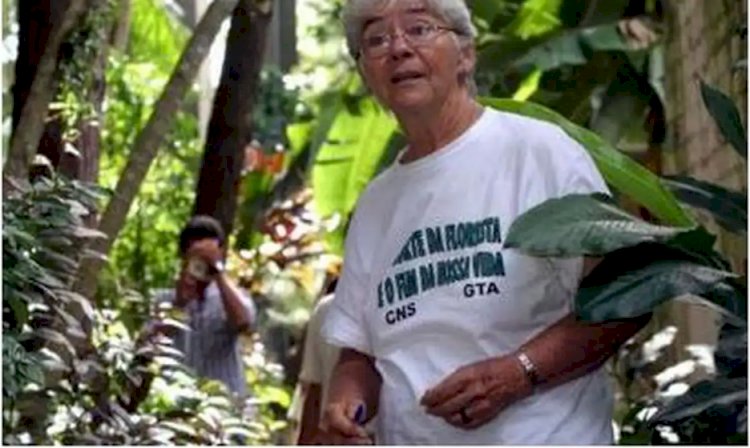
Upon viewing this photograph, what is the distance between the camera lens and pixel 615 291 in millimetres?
2814

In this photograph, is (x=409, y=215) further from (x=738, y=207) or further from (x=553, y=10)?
(x=553, y=10)

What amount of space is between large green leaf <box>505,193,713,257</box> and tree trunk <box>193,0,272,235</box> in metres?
6.02

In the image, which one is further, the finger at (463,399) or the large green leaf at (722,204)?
the large green leaf at (722,204)

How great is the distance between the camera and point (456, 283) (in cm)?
295

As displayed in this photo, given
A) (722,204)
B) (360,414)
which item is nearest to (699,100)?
(722,204)

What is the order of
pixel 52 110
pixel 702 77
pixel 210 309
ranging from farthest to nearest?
pixel 210 309 < pixel 702 77 < pixel 52 110

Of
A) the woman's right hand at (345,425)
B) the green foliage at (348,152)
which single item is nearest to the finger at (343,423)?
the woman's right hand at (345,425)

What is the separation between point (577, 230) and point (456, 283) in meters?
0.25

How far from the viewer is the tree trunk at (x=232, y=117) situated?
8.86 metres

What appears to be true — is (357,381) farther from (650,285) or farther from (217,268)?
(217,268)

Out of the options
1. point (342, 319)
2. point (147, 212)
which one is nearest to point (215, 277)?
point (342, 319)

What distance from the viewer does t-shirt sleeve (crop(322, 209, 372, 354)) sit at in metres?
3.15

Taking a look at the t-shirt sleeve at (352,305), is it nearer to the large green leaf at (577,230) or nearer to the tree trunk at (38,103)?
the large green leaf at (577,230)

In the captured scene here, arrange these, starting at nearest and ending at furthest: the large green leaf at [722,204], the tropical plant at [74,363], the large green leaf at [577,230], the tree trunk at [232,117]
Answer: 1. the large green leaf at [577,230]
2. the large green leaf at [722,204]
3. the tropical plant at [74,363]
4. the tree trunk at [232,117]
